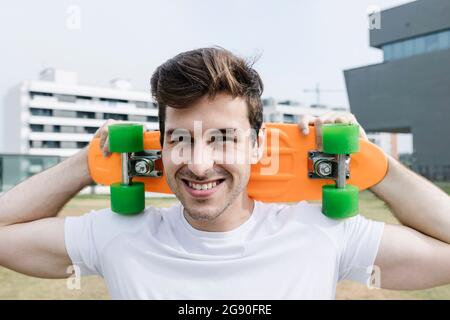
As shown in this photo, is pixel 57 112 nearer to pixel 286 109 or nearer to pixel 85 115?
pixel 85 115

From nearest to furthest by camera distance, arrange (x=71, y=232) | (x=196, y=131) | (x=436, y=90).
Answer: (x=196, y=131) < (x=71, y=232) < (x=436, y=90)

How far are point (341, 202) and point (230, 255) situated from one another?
1.90ft

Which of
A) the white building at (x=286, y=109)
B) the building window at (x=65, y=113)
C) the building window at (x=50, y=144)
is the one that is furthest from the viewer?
the white building at (x=286, y=109)

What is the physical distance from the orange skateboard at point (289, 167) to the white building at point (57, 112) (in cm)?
5231

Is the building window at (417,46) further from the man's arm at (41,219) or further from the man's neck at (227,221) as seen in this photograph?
the man's arm at (41,219)

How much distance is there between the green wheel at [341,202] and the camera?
199 cm

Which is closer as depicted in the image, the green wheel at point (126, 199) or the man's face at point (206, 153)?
the man's face at point (206, 153)

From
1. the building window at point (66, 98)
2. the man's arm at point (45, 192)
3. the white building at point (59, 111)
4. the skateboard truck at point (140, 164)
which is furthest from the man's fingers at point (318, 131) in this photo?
the building window at point (66, 98)

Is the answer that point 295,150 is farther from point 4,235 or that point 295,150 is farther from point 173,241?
point 4,235

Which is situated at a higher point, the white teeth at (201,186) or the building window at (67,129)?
the building window at (67,129)

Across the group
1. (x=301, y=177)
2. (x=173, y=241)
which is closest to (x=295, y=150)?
(x=301, y=177)

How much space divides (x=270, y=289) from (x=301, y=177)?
595mm

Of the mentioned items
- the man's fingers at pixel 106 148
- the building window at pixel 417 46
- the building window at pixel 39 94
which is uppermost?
the building window at pixel 39 94

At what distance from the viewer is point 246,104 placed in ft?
6.51
